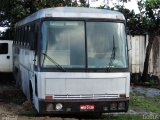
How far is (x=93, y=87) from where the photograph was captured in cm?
1119

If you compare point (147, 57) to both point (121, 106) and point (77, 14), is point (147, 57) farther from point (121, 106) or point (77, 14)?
point (77, 14)

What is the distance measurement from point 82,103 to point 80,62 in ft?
3.30

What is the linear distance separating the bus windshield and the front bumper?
860 mm

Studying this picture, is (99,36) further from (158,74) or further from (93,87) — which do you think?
(158,74)

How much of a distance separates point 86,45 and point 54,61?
910mm

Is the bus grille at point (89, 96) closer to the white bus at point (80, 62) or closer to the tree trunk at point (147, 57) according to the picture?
the white bus at point (80, 62)

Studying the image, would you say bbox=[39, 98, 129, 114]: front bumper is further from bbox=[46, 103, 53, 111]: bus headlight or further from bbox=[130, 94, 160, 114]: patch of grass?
bbox=[130, 94, 160, 114]: patch of grass

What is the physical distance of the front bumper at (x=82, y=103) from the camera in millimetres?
11023

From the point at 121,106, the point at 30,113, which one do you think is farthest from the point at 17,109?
the point at 121,106

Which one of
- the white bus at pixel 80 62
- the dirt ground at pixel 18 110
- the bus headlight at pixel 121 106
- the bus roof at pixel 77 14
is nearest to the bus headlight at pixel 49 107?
the white bus at pixel 80 62

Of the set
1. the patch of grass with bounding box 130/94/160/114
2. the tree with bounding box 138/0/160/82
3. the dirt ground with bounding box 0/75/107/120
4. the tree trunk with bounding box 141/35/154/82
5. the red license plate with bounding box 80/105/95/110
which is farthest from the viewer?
the tree trunk with bounding box 141/35/154/82

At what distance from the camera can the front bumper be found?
434 inches

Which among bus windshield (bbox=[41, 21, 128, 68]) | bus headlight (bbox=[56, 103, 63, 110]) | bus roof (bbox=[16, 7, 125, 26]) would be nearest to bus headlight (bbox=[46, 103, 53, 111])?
bus headlight (bbox=[56, 103, 63, 110])

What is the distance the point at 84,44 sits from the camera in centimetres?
1133
